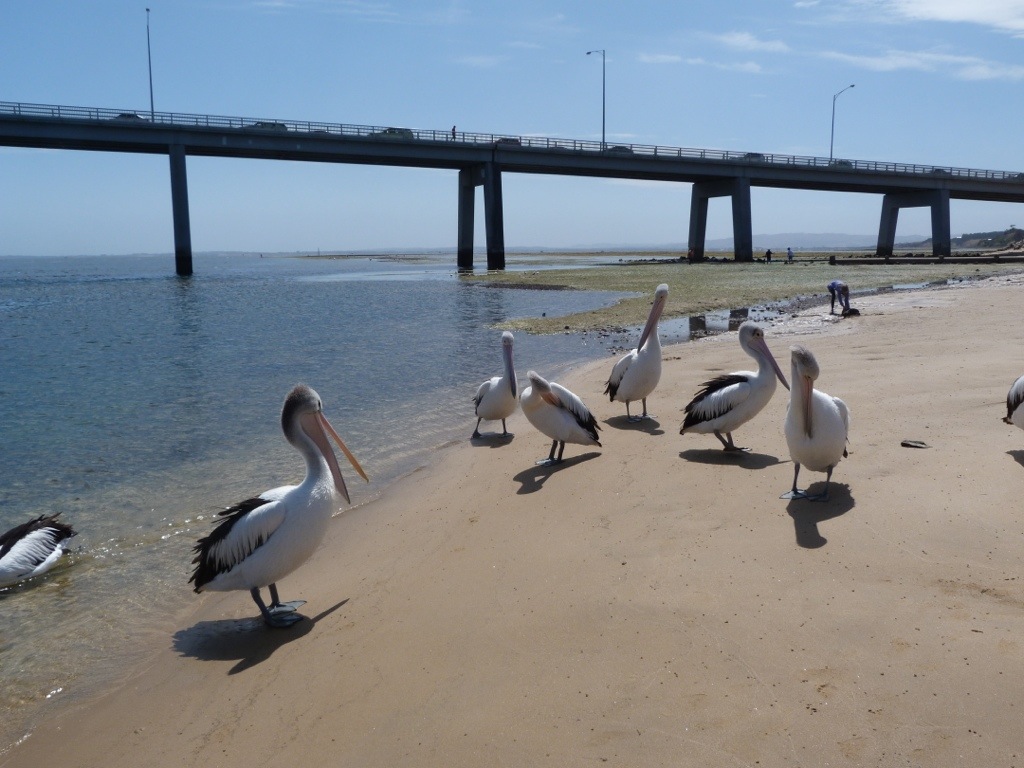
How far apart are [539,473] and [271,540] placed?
2846 millimetres

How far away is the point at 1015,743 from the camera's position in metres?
2.57

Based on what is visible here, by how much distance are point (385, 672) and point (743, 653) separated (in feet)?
5.57

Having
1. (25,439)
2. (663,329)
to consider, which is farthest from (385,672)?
(663,329)

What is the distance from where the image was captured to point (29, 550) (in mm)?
5746

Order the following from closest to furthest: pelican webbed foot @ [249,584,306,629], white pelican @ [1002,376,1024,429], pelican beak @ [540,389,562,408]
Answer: pelican webbed foot @ [249,584,306,629] < white pelican @ [1002,376,1024,429] < pelican beak @ [540,389,562,408]

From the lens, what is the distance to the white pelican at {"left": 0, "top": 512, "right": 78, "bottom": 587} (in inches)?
223

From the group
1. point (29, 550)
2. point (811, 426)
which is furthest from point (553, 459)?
point (29, 550)

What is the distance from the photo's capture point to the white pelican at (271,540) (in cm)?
464

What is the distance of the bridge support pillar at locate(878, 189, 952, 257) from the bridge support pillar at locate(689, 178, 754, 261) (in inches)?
506

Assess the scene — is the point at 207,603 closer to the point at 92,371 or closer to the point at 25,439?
the point at 25,439

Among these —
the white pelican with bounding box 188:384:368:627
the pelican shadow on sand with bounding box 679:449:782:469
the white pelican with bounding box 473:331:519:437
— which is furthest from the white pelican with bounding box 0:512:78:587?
the pelican shadow on sand with bounding box 679:449:782:469

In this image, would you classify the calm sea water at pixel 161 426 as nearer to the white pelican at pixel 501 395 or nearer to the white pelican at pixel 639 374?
the white pelican at pixel 501 395

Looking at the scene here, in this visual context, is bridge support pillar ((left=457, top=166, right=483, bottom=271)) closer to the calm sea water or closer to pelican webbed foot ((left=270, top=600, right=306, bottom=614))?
the calm sea water

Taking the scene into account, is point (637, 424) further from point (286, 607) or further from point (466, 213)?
point (466, 213)
